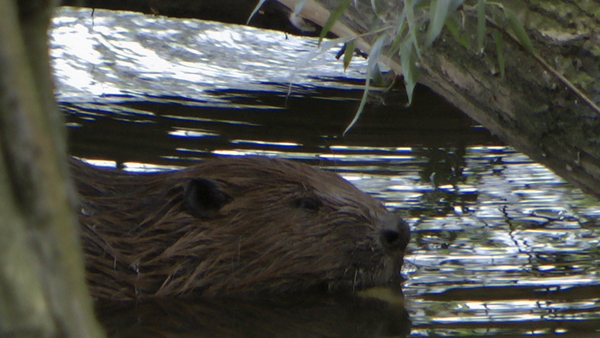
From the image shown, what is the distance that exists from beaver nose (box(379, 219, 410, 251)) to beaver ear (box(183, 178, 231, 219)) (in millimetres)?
544

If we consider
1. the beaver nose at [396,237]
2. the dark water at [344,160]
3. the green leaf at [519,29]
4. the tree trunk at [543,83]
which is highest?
the green leaf at [519,29]

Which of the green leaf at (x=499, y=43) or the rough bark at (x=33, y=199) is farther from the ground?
the rough bark at (x=33, y=199)

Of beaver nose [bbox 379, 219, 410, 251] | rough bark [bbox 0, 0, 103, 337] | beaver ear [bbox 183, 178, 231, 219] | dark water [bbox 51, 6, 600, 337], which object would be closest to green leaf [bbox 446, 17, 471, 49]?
dark water [bbox 51, 6, 600, 337]

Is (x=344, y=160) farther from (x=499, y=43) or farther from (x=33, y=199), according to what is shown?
(x=33, y=199)

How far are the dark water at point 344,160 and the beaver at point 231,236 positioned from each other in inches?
3.2

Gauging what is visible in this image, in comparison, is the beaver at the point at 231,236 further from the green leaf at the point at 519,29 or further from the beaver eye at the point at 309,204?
the green leaf at the point at 519,29

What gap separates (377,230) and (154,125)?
2.27 meters

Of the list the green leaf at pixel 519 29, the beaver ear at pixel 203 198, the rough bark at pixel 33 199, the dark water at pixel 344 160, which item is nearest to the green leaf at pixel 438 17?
the green leaf at pixel 519 29

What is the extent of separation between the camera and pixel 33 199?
484 millimetres

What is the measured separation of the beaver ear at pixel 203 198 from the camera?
111 inches

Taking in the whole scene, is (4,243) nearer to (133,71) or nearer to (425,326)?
(425,326)

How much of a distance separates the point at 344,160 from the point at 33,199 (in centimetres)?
374

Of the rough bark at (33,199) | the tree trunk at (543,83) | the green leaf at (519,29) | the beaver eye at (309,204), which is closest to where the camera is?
the rough bark at (33,199)

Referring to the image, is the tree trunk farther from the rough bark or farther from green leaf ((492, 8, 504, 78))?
the rough bark
